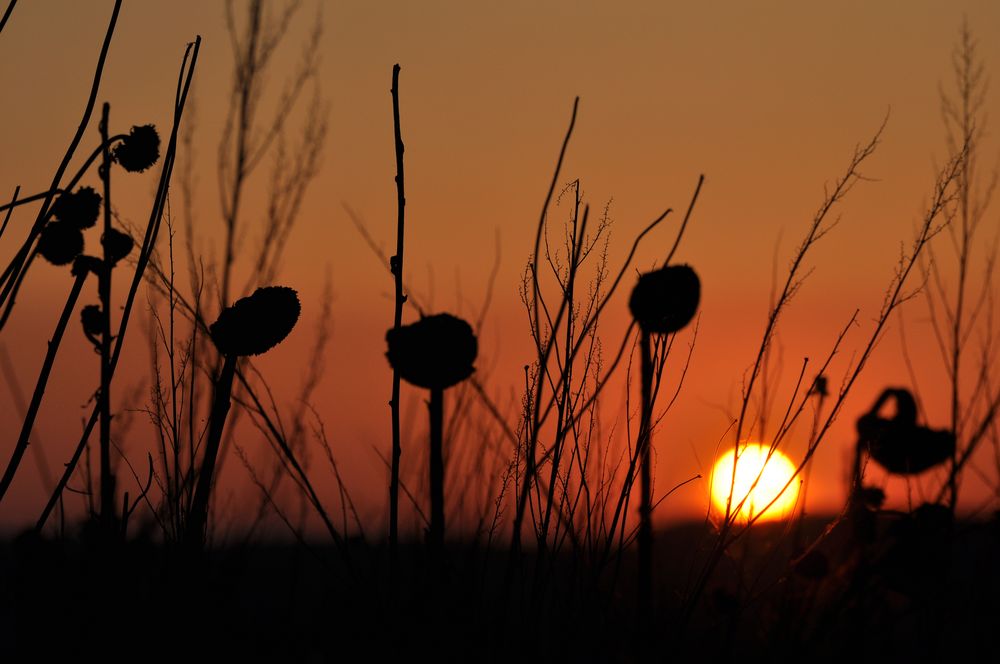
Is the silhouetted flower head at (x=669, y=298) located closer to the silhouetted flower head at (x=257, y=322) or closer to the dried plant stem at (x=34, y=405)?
the silhouetted flower head at (x=257, y=322)

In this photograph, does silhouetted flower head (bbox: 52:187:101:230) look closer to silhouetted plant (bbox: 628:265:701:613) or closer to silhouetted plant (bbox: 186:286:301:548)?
silhouetted plant (bbox: 186:286:301:548)

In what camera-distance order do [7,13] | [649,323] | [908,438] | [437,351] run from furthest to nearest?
[908,438], [649,323], [437,351], [7,13]

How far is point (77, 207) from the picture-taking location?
Answer: 4.91 feet

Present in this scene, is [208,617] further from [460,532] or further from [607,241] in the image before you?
[607,241]

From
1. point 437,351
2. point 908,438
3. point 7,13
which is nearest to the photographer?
point 7,13

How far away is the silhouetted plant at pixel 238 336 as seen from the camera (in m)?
1.41

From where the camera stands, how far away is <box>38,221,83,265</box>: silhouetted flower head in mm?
1516

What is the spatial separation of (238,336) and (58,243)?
1.07 ft

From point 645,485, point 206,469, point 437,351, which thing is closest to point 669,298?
point 645,485

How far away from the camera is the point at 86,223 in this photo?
1502 mm

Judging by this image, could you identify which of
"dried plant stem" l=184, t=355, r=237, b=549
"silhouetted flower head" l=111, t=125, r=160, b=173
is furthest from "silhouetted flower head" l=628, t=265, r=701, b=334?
"silhouetted flower head" l=111, t=125, r=160, b=173

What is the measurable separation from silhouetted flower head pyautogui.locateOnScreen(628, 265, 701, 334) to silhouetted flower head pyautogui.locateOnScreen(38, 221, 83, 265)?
931 mm

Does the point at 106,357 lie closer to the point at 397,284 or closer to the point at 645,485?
the point at 397,284

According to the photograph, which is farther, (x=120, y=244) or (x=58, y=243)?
(x=120, y=244)
